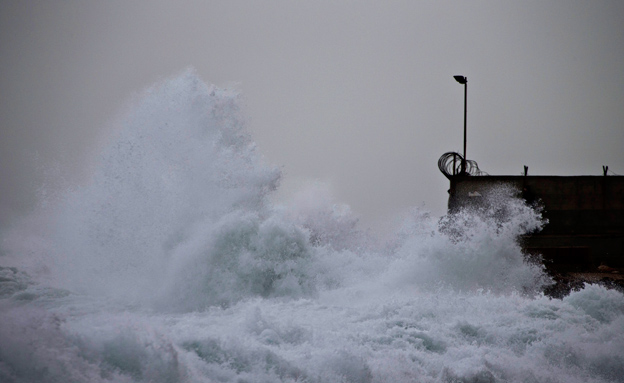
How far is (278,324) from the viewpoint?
732 cm

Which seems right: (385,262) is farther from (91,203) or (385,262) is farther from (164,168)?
(91,203)

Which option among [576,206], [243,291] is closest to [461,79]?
[576,206]

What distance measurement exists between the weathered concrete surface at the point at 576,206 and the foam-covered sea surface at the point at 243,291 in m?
0.56

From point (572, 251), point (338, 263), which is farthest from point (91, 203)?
point (572, 251)

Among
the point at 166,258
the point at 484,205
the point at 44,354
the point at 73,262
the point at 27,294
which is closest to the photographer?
the point at 44,354

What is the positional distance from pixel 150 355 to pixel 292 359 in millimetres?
1593

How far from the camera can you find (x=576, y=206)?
639 inches

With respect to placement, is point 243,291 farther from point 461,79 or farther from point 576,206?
point 461,79

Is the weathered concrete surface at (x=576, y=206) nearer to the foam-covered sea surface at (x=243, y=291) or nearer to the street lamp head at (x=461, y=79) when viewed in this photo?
the foam-covered sea surface at (x=243, y=291)

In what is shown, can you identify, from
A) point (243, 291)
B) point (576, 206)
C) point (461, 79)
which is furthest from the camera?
point (461, 79)

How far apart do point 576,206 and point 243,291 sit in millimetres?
10513

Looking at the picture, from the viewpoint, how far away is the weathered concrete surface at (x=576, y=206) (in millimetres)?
15672

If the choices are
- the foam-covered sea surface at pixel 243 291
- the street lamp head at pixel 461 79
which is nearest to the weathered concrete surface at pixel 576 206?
the foam-covered sea surface at pixel 243 291

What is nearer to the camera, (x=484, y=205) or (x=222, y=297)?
(x=222, y=297)
